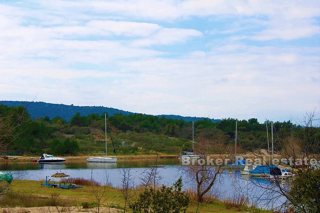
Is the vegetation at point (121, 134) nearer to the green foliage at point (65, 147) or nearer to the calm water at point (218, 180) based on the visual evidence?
the green foliage at point (65, 147)

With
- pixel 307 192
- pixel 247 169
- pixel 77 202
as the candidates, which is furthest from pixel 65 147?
pixel 307 192

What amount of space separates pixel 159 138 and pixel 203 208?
225ft

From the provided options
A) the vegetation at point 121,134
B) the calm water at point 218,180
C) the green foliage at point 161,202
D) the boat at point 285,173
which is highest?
the vegetation at point 121,134

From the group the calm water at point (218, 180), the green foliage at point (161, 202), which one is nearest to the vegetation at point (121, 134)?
the calm water at point (218, 180)

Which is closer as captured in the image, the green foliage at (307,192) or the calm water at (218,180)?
the green foliage at (307,192)

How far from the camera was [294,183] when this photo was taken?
9.95 metres

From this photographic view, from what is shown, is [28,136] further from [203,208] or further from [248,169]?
[203,208]

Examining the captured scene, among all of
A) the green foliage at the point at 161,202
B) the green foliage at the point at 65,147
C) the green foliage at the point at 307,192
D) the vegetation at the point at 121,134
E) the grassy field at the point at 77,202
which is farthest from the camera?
the green foliage at the point at 65,147

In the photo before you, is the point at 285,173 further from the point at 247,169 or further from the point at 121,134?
the point at 121,134

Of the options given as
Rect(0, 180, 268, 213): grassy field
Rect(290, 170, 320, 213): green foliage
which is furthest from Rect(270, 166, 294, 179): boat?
Rect(0, 180, 268, 213): grassy field

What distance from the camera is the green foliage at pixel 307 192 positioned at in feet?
31.0

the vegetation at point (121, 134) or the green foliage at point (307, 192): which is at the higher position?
the vegetation at point (121, 134)

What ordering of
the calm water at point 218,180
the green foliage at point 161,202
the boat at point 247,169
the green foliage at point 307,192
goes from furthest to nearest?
the boat at point 247,169
the calm water at point 218,180
the green foliage at point 307,192
the green foliage at point 161,202

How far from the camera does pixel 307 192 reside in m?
9.56
